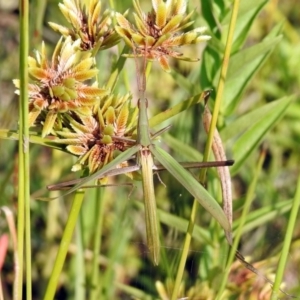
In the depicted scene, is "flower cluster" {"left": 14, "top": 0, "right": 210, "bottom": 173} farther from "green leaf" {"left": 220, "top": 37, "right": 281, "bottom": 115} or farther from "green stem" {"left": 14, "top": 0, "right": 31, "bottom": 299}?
"green leaf" {"left": 220, "top": 37, "right": 281, "bottom": 115}

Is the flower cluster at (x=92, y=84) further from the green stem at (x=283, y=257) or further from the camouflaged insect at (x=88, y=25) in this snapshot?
the green stem at (x=283, y=257)

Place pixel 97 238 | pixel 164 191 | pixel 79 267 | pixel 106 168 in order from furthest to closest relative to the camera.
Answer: pixel 164 191
pixel 79 267
pixel 97 238
pixel 106 168

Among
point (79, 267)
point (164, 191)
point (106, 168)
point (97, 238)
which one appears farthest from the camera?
point (164, 191)

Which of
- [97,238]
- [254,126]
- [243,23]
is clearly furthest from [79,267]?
[243,23]

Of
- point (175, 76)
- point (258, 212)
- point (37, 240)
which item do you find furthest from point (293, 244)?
point (37, 240)

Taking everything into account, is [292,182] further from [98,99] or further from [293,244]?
[98,99]

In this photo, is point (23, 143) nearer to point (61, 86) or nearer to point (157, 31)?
point (61, 86)

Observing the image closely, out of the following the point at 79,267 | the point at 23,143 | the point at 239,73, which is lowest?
the point at 79,267
